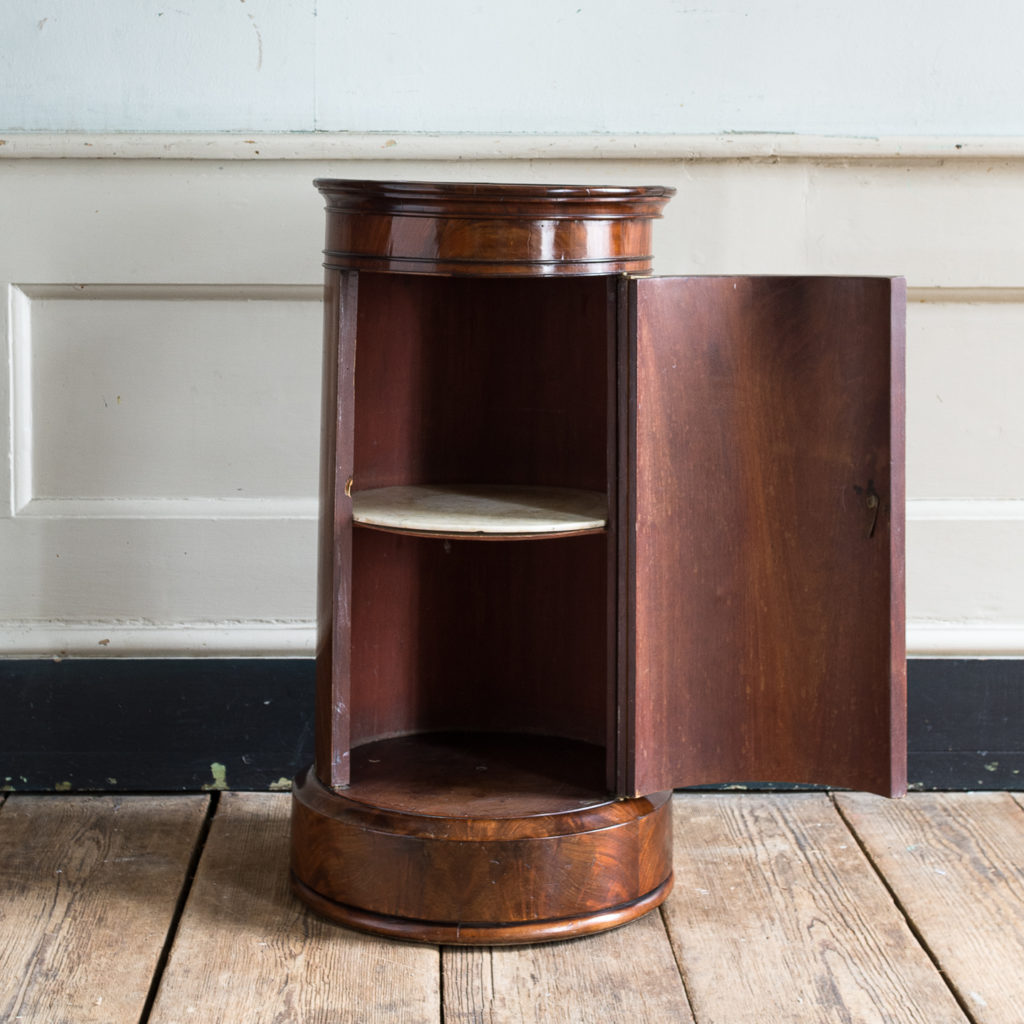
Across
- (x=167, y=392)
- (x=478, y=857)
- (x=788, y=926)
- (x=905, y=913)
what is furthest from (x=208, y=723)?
(x=905, y=913)

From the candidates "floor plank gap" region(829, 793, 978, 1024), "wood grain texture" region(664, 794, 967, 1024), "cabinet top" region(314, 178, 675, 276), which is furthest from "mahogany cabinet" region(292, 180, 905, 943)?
"floor plank gap" region(829, 793, 978, 1024)

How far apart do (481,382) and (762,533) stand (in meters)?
0.54

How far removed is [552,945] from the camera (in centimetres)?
168

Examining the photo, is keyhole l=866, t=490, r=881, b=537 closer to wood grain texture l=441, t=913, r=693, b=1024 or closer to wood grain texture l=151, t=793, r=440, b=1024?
wood grain texture l=441, t=913, r=693, b=1024

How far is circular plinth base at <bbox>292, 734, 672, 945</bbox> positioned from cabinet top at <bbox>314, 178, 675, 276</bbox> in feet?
2.28

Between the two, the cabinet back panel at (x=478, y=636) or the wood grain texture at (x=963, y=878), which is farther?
the cabinet back panel at (x=478, y=636)

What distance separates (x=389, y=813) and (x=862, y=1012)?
0.63m

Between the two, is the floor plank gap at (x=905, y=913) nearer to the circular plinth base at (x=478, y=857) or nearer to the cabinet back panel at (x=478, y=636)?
the circular plinth base at (x=478, y=857)

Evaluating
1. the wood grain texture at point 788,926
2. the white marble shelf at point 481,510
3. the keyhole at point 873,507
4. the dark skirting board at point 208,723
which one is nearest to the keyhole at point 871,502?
the keyhole at point 873,507

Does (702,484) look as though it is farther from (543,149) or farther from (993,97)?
(993,97)

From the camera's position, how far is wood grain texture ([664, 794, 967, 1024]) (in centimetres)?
154

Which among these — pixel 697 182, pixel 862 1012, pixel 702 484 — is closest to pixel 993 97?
pixel 697 182

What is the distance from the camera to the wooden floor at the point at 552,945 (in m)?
1.54

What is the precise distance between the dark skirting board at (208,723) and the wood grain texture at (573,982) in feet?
2.10
